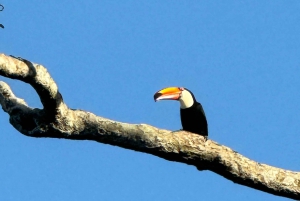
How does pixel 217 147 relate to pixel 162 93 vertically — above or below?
below

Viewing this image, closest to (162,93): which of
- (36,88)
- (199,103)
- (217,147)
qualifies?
(199,103)

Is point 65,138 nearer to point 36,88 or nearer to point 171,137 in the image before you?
point 36,88

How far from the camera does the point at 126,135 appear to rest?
5.99 metres

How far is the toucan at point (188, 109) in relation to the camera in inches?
419

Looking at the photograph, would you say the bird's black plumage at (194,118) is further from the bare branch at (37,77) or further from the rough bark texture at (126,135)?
the bare branch at (37,77)

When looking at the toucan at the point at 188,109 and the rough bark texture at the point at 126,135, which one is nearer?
the rough bark texture at the point at 126,135

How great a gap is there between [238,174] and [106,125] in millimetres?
1448

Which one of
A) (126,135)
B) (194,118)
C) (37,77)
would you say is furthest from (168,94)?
(37,77)

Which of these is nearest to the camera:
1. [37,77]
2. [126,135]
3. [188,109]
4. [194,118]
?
[37,77]

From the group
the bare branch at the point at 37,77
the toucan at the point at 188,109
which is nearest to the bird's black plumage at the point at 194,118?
the toucan at the point at 188,109

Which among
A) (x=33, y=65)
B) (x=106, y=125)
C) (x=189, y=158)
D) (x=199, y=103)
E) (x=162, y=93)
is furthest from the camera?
(x=199, y=103)

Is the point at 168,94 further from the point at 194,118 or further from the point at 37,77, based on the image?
the point at 37,77

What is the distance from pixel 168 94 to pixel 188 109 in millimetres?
679

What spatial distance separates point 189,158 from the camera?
6371mm
